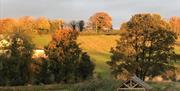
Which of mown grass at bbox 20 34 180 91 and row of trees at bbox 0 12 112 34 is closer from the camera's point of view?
mown grass at bbox 20 34 180 91

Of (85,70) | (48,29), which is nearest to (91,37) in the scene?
(48,29)

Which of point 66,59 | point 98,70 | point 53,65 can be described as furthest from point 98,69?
point 53,65

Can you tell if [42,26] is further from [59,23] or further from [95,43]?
[95,43]

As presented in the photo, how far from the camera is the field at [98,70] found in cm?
5759

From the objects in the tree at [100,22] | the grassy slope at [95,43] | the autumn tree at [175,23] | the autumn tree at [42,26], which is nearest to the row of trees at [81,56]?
the grassy slope at [95,43]

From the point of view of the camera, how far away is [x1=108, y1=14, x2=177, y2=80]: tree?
241 feet

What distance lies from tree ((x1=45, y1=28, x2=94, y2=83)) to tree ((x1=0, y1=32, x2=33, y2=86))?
4281 millimetres

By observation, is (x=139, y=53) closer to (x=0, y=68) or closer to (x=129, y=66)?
(x=129, y=66)

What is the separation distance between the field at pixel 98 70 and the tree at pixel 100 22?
35.5 m

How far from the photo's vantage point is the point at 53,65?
81.1 metres

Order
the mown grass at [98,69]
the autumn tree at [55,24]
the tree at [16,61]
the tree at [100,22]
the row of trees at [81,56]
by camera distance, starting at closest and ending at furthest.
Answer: the mown grass at [98,69], the row of trees at [81,56], the tree at [16,61], the autumn tree at [55,24], the tree at [100,22]

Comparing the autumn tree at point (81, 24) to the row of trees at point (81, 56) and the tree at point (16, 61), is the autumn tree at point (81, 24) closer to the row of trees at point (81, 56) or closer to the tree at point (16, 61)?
the row of trees at point (81, 56)

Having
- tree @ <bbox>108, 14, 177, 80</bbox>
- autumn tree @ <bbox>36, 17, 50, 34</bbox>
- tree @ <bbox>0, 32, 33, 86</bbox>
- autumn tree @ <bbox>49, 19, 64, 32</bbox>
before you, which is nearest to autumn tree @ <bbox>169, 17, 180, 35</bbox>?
autumn tree @ <bbox>49, 19, 64, 32</bbox>

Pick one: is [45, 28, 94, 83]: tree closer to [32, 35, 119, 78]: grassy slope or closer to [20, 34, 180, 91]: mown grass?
[20, 34, 180, 91]: mown grass
